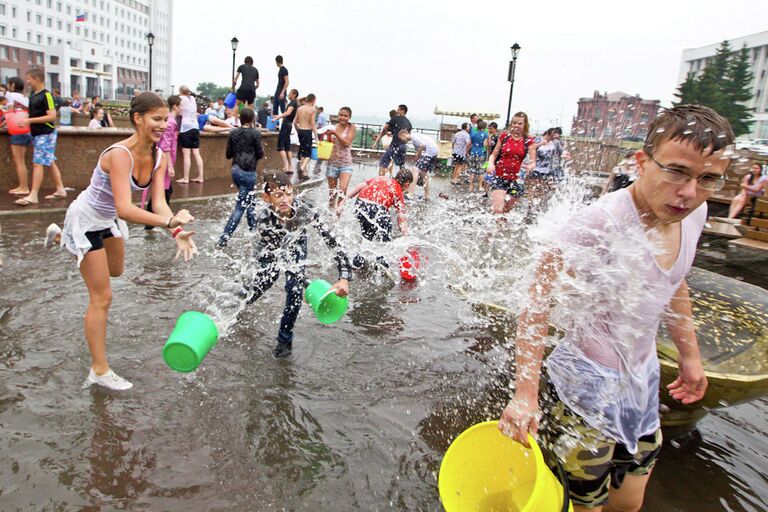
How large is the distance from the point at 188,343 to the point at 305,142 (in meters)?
10.8

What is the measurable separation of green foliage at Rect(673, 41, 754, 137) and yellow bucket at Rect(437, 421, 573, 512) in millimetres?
70575

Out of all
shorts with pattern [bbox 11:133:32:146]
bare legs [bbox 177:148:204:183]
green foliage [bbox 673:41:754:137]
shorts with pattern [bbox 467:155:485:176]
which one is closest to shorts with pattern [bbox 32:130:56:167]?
shorts with pattern [bbox 11:133:32:146]

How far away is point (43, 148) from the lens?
808 centimetres

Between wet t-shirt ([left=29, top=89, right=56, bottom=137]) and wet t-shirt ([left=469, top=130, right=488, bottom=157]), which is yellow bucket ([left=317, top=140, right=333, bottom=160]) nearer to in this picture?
wet t-shirt ([left=469, top=130, right=488, bottom=157])

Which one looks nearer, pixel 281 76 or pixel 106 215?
pixel 106 215

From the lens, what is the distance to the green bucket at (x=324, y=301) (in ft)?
12.8

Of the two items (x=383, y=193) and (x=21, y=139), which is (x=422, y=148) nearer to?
(x=383, y=193)

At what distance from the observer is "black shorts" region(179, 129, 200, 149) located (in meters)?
11.0

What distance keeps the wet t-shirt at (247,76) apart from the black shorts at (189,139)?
3557 millimetres

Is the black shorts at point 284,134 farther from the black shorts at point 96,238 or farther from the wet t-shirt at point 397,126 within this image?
the black shorts at point 96,238

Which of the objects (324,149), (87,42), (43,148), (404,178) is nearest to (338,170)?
(404,178)

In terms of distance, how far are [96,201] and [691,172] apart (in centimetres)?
343

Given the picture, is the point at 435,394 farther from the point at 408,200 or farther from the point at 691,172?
the point at 408,200

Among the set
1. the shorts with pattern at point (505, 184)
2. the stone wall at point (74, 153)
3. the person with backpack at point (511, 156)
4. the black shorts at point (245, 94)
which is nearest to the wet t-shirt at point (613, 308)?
the person with backpack at point (511, 156)
